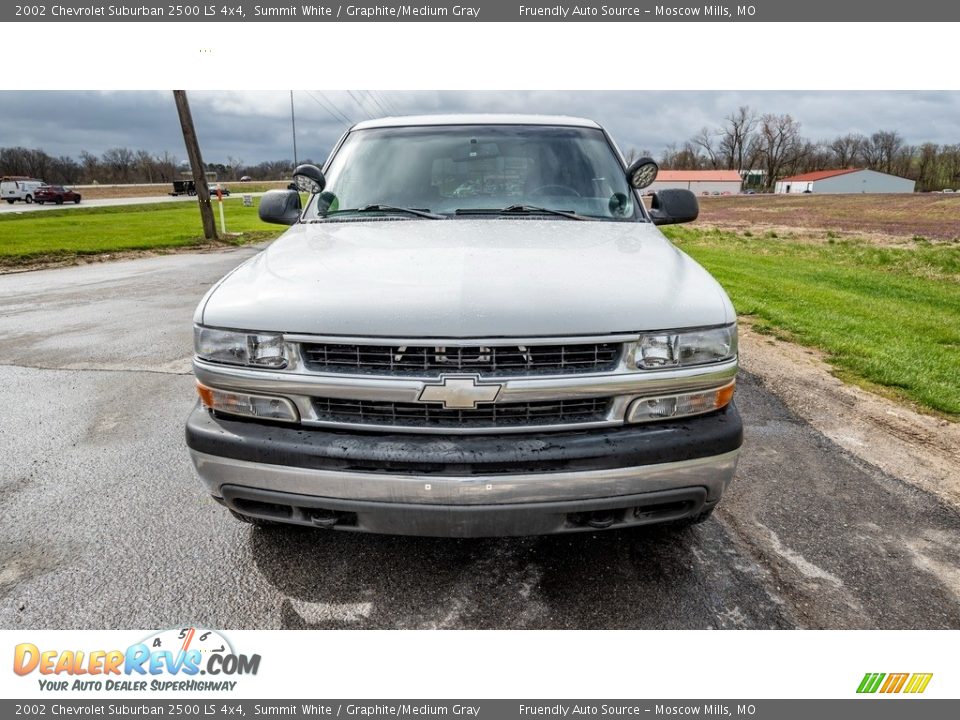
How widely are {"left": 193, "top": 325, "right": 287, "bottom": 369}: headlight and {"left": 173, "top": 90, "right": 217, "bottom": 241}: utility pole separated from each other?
16.8 metres

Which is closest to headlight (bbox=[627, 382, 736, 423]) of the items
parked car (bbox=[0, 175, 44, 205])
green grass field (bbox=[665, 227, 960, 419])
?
green grass field (bbox=[665, 227, 960, 419])

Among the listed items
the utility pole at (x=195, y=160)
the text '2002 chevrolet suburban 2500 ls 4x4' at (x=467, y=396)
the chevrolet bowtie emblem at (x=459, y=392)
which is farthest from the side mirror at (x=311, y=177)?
the utility pole at (x=195, y=160)

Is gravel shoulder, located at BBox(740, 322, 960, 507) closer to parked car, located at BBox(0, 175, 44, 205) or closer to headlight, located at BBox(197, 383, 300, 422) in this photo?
headlight, located at BBox(197, 383, 300, 422)

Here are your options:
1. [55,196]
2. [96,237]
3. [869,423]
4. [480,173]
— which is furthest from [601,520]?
[55,196]

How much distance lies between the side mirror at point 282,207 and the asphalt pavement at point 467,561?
1.54m

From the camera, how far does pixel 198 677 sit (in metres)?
2.10

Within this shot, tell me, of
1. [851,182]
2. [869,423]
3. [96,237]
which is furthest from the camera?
[851,182]

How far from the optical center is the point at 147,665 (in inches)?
83.7

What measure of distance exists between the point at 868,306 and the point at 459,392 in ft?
26.8

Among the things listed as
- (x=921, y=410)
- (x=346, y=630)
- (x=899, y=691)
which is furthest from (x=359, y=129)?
(x=921, y=410)

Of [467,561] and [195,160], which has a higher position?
[195,160]

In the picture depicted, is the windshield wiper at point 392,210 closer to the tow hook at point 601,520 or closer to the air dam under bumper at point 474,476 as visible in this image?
A: the air dam under bumper at point 474,476

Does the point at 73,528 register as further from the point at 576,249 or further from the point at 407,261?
the point at 576,249

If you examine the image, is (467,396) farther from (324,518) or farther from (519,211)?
(519,211)
